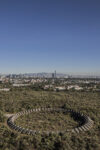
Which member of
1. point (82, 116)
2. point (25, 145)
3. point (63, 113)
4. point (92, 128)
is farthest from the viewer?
point (63, 113)

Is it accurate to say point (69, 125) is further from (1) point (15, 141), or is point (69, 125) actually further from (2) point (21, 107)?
(2) point (21, 107)

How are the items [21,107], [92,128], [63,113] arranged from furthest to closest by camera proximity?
1. [21,107]
2. [63,113]
3. [92,128]

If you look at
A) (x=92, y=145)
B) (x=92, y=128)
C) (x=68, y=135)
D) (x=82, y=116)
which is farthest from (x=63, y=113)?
(x=92, y=145)

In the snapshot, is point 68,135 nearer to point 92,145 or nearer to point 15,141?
point 92,145

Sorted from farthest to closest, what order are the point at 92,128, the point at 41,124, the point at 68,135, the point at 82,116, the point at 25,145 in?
the point at 82,116 → the point at 41,124 → the point at 92,128 → the point at 68,135 → the point at 25,145

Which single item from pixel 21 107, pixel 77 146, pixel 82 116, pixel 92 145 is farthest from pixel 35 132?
pixel 21 107

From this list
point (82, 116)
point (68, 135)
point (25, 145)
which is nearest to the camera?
point (25, 145)

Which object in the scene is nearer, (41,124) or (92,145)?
(92,145)

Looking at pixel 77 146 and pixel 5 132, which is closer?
pixel 77 146

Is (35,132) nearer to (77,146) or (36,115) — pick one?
(77,146)
